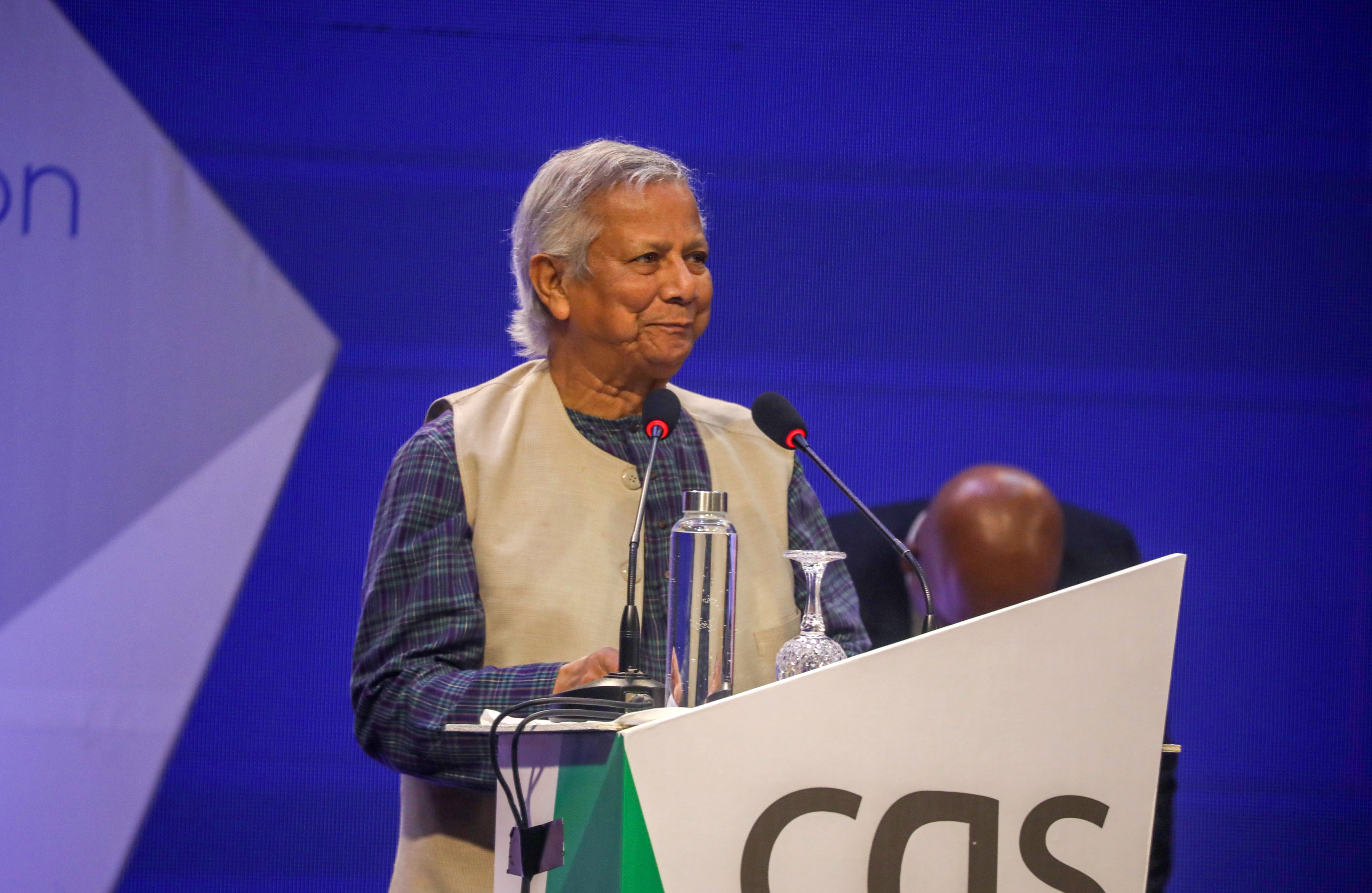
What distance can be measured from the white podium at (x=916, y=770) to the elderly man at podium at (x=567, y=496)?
529 millimetres

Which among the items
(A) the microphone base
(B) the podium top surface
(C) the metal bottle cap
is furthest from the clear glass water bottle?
(B) the podium top surface

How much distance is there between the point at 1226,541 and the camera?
2867 millimetres

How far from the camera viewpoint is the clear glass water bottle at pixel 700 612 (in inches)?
47.5

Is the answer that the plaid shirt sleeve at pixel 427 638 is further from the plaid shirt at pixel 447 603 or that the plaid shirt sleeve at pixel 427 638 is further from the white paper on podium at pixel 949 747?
the white paper on podium at pixel 949 747

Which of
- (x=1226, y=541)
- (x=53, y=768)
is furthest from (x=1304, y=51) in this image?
(x=53, y=768)

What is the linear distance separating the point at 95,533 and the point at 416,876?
155 cm

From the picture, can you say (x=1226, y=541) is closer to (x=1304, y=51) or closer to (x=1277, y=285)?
(x=1277, y=285)

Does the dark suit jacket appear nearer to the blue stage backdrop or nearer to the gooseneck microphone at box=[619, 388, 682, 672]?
the blue stage backdrop

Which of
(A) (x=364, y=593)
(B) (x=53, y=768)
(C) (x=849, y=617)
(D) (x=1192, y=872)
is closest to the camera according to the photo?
(A) (x=364, y=593)

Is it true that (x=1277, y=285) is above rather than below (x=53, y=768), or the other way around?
above

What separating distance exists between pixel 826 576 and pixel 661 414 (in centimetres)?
39

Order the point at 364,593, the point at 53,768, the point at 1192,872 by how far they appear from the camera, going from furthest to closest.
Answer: the point at 1192,872
the point at 53,768
the point at 364,593

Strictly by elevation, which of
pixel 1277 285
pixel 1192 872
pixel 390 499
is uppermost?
pixel 1277 285

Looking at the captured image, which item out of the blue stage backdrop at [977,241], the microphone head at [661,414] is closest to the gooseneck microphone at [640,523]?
the microphone head at [661,414]
